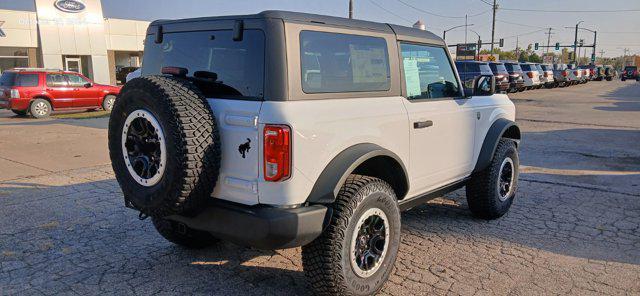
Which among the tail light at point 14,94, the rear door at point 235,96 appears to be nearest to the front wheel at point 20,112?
the tail light at point 14,94

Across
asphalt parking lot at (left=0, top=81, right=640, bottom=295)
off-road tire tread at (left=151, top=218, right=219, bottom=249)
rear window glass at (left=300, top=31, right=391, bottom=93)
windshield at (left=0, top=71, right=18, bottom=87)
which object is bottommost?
asphalt parking lot at (left=0, top=81, right=640, bottom=295)

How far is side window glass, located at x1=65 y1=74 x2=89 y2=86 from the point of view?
55.4 feet

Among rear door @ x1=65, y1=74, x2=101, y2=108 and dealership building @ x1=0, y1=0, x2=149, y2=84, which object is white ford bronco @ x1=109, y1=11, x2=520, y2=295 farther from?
dealership building @ x1=0, y1=0, x2=149, y2=84

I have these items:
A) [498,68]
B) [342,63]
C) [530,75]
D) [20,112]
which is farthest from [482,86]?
[530,75]

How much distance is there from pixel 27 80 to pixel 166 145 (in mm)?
15665

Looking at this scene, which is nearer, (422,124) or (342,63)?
(342,63)

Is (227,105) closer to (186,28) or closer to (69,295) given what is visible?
(186,28)

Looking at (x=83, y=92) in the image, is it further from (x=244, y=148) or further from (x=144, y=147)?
(x=244, y=148)

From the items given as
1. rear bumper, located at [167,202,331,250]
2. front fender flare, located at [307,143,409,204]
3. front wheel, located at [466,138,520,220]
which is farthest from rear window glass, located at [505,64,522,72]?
rear bumper, located at [167,202,331,250]

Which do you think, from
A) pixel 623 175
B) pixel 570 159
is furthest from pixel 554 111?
pixel 623 175

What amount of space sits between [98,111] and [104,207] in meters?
14.0

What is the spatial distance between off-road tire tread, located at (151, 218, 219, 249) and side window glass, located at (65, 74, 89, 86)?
1482 cm

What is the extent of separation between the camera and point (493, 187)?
493cm

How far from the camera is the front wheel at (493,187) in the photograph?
491cm
